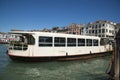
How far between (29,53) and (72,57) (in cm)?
499

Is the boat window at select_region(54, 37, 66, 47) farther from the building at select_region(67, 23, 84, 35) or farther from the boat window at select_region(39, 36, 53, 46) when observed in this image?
the building at select_region(67, 23, 84, 35)

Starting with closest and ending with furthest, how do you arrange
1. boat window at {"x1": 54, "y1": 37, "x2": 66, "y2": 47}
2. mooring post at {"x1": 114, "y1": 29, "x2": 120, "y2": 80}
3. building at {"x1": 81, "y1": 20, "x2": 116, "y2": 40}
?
mooring post at {"x1": 114, "y1": 29, "x2": 120, "y2": 80} → boat window at {"x1": 54, "y1": 37, "x2": 66, "y2": 47} → building at {"x1": 81, "y1": 20, "x2": 116, "y2": 40}

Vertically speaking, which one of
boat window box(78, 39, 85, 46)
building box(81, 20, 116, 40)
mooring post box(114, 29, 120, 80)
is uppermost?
building box(81, 20, 116, 40)

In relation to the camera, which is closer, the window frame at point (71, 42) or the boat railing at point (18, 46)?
the boat railing at point (18, 46)

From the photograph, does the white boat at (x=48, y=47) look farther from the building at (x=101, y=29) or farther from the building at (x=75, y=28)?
the building at (x=75, y=28)

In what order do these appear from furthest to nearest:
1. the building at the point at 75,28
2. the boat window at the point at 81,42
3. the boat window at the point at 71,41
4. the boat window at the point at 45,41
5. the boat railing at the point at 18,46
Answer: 1. the building at the point at 75,28
2. the boat window at the point at 81,42
3. the boat window at the point at 71,41
4. the boat window at the point at 45,41
5. the boat railing at the point at 18,46

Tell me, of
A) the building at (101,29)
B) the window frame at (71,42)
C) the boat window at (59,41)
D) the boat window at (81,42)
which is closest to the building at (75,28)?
the building at (101,29)

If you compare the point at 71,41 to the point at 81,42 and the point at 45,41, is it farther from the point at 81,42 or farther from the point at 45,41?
the point at 45,41

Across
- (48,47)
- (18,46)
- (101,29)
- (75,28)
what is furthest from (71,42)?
(75,28)

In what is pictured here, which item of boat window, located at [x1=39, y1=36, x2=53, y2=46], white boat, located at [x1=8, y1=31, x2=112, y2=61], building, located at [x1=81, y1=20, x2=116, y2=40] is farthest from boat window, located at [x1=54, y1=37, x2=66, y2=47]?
building, located at [x1=81, y1=20, x2=116, y2=40]

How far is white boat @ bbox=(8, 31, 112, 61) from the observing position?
14.0 m

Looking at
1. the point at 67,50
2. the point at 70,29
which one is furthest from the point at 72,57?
the point at 70,29

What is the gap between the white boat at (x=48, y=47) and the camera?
1402 centimetres

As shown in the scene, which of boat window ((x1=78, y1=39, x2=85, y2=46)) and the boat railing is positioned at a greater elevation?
boat window ((x1=78, y1=39, x2=85, y2=46))
